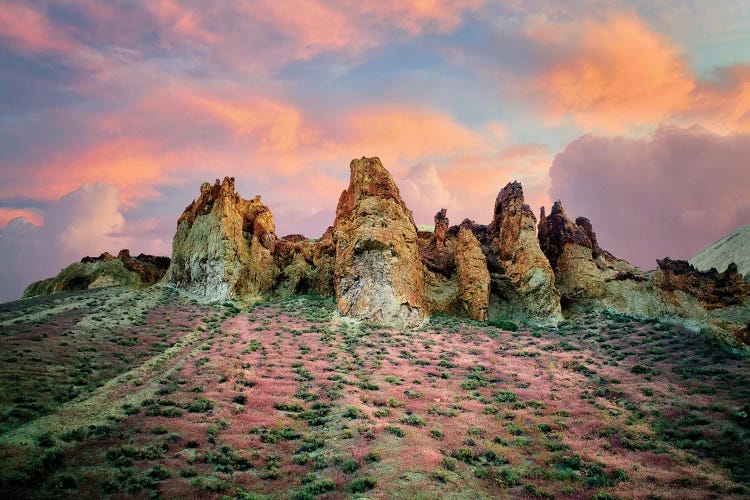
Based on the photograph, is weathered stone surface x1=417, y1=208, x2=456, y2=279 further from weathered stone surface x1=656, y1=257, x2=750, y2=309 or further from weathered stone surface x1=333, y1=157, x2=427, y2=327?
weathered stone surface x1=656, y1=257, x2=750, y2=309

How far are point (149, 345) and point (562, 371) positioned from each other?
37.1 metres

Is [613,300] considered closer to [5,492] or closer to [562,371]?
[562,371]

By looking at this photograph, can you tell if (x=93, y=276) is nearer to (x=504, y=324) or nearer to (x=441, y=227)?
(x=441, y=227)

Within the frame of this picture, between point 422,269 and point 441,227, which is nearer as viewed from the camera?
point 422,269

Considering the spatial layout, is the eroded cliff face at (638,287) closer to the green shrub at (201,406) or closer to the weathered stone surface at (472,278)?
the weathered stone surface at (472,278)

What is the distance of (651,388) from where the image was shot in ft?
87.1

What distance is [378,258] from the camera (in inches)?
1914

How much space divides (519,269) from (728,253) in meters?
135

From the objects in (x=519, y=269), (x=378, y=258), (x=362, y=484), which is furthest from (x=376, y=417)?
(x=519, y=269)

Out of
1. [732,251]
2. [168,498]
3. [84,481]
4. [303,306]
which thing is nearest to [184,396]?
[84,481]

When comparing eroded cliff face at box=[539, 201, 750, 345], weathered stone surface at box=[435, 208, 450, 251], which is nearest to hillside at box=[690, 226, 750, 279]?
eroded cliff face at box=[539, 201, 750, 345]

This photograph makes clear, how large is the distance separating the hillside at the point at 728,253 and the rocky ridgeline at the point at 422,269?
8643 centimetres

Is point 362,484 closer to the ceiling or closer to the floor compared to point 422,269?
closer to the floor

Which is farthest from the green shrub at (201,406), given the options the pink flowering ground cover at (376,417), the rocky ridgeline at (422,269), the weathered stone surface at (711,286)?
the weathered stone surface at (711,286)
